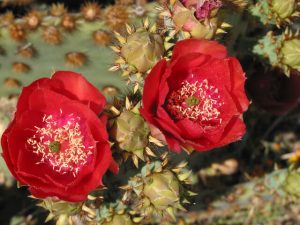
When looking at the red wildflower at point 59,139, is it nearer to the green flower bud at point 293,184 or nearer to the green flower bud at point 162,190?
the green flower bud at point 162,190

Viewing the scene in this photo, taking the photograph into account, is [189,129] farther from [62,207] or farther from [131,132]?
[62,207]

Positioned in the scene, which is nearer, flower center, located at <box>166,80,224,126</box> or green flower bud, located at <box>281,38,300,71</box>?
flower center, located at <box>166,80,224,126</box>

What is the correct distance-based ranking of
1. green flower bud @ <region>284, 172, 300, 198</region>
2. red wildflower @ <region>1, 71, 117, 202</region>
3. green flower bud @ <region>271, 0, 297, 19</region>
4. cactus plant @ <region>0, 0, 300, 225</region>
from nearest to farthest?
red wildflower @ <region>1, 71, 117, 202</region> → cactus plant @ <region>0, 0, 300, 225</region> → green flower bud @ <region>271, 0, 297, 19</region> → green flower bud @ <region>284, 172, 300, 198</region>

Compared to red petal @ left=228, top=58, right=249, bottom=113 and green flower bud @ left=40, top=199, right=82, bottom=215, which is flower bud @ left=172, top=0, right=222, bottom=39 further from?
green flower bud @ left=40, top=199, right=82, bottom=215

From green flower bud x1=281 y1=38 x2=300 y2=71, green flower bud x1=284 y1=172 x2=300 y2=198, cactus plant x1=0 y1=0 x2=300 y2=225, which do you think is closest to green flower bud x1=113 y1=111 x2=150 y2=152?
cactus plant x1=0 y1=0 x2=300 y2=225

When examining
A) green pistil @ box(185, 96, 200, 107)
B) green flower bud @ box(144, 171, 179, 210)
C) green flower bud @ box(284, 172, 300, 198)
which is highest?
green pistil @ box(185, 96, 200, 107)

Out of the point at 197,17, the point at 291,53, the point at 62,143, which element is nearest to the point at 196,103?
the point at 197,17

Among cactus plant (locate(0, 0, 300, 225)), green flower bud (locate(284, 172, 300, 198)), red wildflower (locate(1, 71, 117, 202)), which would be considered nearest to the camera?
red wildflower (locate(1, 71, 117, 202))
